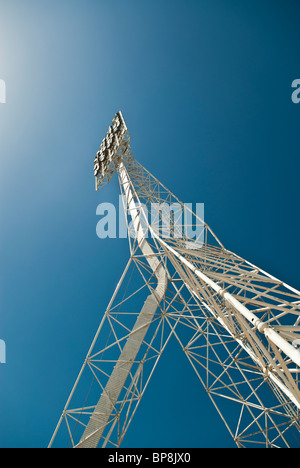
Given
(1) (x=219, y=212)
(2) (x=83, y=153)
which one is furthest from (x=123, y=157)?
(1) (x=219, y=212)

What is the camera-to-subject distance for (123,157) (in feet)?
65.9

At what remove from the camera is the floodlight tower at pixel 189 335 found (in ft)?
32.5

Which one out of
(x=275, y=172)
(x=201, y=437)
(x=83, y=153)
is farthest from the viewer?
(x=83, y=153)

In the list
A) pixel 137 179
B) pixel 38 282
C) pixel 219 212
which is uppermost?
pixel 137 179

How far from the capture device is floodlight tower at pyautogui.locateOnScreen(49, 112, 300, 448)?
390 inches

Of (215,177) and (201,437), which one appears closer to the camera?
(201,437)

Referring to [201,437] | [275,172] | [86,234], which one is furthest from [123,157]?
[201,437]

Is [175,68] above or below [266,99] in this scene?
above

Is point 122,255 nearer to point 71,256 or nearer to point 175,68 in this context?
point 71,256

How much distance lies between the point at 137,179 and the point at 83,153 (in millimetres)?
7553

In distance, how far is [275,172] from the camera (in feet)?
60.1

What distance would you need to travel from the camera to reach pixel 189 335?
17.8m

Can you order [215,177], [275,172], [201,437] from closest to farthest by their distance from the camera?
[201,437]
[275,172]
[215,177]

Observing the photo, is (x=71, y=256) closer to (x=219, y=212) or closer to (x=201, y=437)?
(x=219, y=212)
